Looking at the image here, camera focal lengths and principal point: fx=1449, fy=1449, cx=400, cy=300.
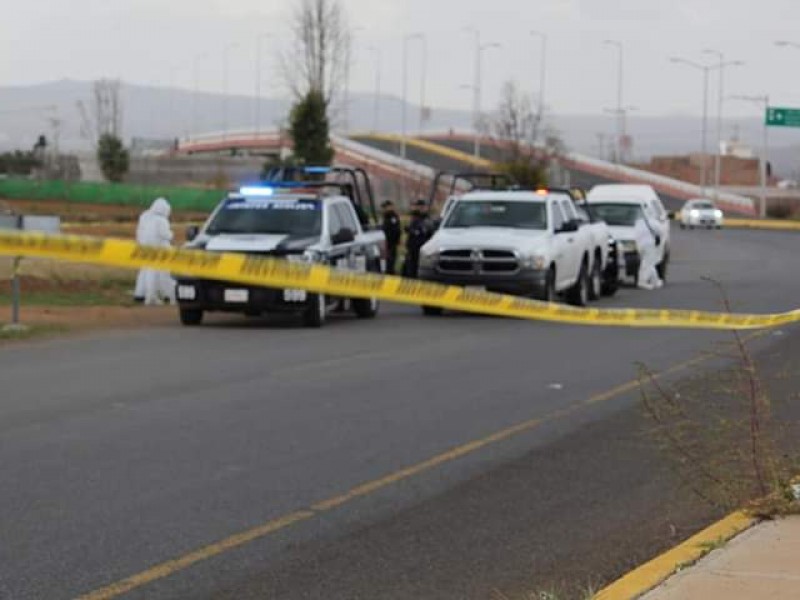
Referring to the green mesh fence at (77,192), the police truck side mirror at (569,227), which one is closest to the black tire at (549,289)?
the police truck side mirror at (569,227)

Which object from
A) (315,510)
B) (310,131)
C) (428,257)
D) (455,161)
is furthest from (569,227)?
(455,161)

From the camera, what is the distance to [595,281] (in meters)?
24.8

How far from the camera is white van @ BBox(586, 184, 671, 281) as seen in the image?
94.2 ft

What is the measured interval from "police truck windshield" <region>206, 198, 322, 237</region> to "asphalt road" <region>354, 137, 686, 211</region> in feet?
214

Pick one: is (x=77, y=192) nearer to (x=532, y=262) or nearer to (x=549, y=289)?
(x=549, y=289)

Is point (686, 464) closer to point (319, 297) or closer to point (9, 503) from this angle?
point (9, 503)

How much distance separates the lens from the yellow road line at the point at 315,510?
6.56m

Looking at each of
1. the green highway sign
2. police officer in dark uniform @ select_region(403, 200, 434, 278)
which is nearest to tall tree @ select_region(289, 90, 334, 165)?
the green highway sign

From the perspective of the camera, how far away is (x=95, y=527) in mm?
7527

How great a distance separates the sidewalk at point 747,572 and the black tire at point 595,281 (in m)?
17.6

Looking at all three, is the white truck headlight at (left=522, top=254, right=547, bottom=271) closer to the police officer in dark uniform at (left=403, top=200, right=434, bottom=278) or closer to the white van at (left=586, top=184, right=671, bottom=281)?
the police officer in dark uniform at (left=403, top=200, right=434, bottom=278)

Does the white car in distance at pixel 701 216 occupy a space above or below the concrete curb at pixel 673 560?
above

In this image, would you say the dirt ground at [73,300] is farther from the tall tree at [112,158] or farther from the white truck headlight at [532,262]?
the tall tree at [112,158]

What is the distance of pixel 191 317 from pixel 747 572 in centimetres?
1416
